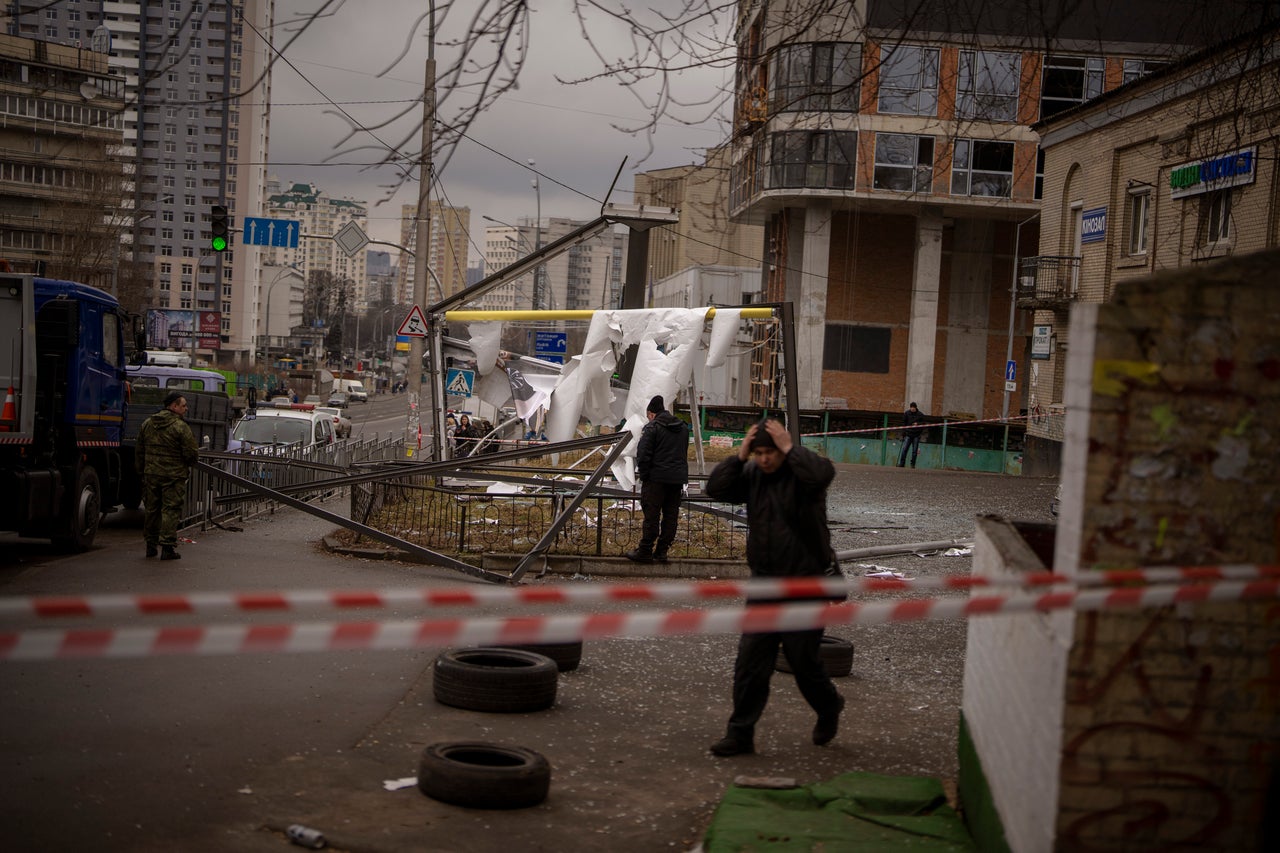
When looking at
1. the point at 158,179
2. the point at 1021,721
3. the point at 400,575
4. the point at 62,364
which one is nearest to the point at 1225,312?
the point at 1021,721

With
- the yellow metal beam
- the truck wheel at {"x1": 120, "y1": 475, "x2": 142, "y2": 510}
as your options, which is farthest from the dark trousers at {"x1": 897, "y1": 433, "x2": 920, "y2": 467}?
the truck wheel at {"x1": 120, "y1": 475, "x2": 142, "y2": 510}

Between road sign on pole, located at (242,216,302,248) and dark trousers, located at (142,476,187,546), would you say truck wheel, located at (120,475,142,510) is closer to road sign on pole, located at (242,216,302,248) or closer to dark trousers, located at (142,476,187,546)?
dark trousers, located at (142,476,187,546)

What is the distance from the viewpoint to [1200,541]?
13.2 ft

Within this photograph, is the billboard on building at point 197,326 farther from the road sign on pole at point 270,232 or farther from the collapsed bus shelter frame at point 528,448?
the collapsed bus shelter frame at point 528,448

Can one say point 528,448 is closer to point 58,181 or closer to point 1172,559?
point 1172,559

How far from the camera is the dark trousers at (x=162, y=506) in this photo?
1345 cm

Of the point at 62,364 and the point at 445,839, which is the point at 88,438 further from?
the point at 445,839

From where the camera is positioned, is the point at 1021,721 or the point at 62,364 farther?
the point at 62,364

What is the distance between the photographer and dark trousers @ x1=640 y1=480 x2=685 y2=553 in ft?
45.6

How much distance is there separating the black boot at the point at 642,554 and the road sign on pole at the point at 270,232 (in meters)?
25.8

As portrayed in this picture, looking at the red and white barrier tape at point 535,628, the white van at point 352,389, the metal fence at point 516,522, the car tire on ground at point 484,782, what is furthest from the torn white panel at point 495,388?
the white van at point 352,389

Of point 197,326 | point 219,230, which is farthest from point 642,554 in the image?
point 197,326

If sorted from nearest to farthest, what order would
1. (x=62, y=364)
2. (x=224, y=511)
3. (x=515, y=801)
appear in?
(x=515, y=801) < (x=62, y=364) < (x=224, y=511)

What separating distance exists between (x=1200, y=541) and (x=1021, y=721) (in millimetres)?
934
